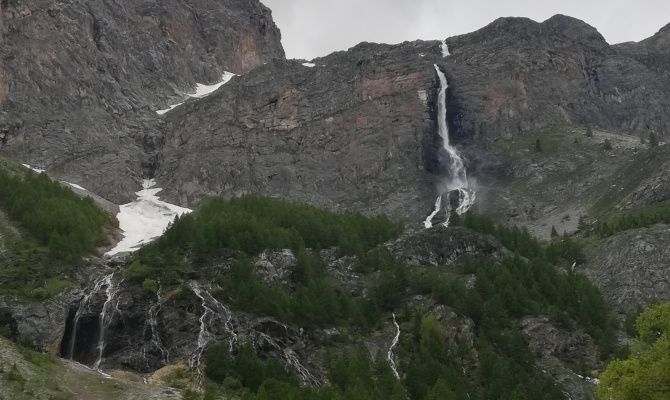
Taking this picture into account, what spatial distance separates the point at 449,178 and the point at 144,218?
54.8 m

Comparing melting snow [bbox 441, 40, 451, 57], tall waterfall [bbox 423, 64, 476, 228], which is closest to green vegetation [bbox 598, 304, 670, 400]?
tall waterfall [bbox 423, 64, 476, 228]

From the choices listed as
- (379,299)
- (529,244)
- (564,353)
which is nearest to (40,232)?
(379,299)

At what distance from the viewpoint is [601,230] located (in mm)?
88625

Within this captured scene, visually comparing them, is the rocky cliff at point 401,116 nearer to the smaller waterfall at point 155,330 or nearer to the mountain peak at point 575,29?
the mountain peak at point 575,29

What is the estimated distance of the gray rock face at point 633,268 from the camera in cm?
7325

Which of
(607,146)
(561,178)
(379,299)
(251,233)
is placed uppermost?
(607,146)

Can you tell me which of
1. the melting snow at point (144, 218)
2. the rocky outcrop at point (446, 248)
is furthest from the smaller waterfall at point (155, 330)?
the rocky outcrop at point (446, 248)

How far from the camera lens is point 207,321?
60000 mm

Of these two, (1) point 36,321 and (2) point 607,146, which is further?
(2) point 607,146

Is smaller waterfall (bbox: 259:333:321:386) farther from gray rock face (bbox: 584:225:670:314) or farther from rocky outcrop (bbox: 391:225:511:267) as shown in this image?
gray rock face (bbox: 584:225:670:314)

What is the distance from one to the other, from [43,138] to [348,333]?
313ft

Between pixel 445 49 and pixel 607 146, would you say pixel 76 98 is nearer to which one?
pixel 445 49

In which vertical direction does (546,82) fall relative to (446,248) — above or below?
above

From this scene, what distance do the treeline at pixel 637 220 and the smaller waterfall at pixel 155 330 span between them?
53.8m
